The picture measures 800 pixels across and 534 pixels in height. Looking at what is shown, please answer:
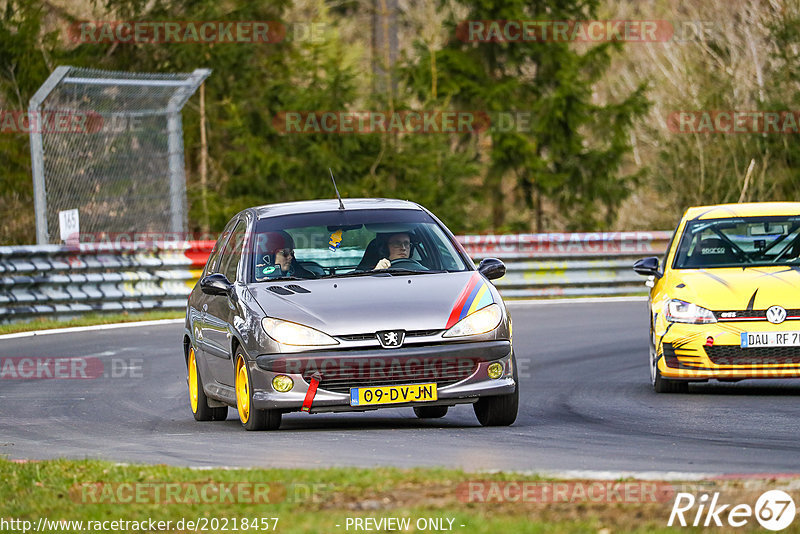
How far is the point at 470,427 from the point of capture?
397 inches

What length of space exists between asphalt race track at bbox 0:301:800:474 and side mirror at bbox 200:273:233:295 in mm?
972

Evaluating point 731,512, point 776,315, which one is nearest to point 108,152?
point 776,315

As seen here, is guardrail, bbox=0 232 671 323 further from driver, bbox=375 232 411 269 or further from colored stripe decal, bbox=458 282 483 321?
colored stripe decal, bbox=458 282 483 321

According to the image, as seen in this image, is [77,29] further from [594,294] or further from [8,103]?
[594,294]

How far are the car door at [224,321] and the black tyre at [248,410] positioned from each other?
25 cm

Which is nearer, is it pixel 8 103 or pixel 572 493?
pixel 572 493

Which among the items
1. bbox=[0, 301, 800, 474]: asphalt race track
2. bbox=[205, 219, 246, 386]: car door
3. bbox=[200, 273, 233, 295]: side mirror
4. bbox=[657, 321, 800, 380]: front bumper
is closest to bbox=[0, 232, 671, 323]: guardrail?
bbox=[0, 301, 800, 474]: asphalt race track

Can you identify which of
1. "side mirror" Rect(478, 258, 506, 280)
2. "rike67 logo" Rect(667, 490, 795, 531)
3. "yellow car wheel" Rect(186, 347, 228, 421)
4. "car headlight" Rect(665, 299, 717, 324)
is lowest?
"yellow car wheel" Rect(186, 347, 228, 421)

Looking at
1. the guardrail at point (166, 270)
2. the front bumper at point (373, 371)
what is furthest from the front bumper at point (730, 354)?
the guardrail at point (166, 270)

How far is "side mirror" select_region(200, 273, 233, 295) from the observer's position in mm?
10438

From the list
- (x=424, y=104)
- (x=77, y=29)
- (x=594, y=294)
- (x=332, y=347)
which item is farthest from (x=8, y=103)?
(x=332, y=347)

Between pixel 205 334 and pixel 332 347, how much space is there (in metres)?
2.02

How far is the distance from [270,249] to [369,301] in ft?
4.36

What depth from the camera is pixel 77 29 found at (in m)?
32.0
